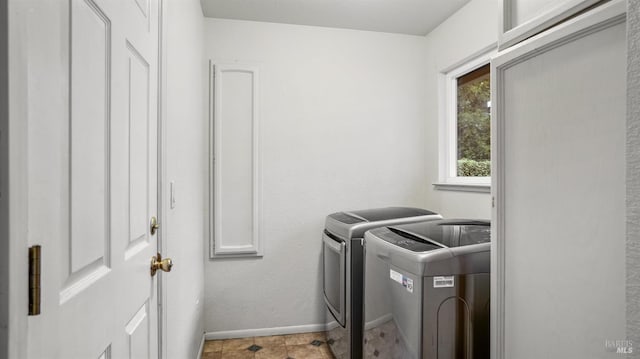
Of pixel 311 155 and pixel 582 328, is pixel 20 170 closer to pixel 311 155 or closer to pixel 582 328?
pixel 582 328

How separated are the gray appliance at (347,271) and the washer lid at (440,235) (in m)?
0.32

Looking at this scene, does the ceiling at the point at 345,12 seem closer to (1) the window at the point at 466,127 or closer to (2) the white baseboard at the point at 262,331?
(1) the window at the point at 466,127

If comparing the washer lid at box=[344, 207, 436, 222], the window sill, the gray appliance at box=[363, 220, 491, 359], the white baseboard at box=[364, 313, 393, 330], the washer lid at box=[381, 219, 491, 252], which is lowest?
the white baseboard at box=[364, 313, 393, 330]

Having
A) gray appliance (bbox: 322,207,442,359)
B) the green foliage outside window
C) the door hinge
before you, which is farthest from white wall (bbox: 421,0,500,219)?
the door hinge

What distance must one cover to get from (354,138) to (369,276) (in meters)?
1.34

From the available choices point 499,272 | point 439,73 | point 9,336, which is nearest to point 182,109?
point 9,336

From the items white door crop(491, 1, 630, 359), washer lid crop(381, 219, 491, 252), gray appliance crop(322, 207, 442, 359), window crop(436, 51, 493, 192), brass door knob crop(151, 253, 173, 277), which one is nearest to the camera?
white door crop(491, 1, 630, 359)

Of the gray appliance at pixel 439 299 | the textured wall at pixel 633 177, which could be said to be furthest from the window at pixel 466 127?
the textured wall at pixel 633 177

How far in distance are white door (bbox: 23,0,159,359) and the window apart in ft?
6.39

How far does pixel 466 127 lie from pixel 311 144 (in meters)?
1.18

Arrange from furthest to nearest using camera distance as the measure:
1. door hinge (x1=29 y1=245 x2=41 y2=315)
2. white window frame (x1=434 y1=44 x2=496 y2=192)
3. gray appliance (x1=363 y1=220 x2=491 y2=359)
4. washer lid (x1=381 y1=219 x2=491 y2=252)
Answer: white window frame (x1=434 y1=44 x2=496 y2=192)
washer lid (x1=381 y1=219 x2=491 y2=252)
gray appliance (x1=363 y1=220 x2=491 y2=359)
door hinge (x1=29 y1=245 x2=41 y2=315)

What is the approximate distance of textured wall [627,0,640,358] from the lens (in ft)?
1.56

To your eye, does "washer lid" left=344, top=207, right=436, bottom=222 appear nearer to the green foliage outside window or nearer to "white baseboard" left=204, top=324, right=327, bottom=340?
the green foliage outside window

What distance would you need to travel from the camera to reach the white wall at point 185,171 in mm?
1403
